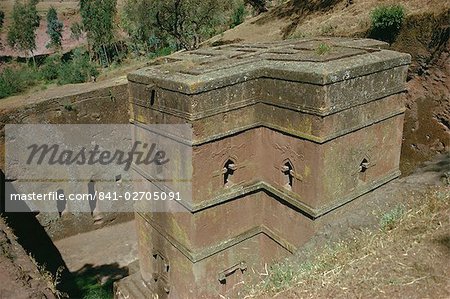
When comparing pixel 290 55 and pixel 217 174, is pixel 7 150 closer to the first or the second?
pixel 217 174

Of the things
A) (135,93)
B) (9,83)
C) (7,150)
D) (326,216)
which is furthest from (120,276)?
(9,83)

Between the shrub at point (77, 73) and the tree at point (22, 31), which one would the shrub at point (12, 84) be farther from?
the tree at point (22, 31)

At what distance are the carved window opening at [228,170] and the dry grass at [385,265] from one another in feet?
8.31

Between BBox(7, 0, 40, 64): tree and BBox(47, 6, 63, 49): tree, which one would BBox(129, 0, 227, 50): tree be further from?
BBox(47, 6, 63, 49): tree

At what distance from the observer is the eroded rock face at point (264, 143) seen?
276 inches

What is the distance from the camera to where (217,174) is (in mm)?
7574

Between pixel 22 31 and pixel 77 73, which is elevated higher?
pixel 22 31

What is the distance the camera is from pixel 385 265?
14.6 feet

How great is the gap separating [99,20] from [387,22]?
24890mm

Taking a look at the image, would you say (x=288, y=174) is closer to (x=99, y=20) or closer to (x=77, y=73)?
(x=77, y=73)

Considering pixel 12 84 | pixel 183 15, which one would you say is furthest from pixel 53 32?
pixel 183 15

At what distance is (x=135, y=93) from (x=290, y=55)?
308 centimetres

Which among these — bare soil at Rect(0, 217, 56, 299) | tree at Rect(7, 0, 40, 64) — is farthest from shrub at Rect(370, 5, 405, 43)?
tree at Rect(7, 0, 40, 64)

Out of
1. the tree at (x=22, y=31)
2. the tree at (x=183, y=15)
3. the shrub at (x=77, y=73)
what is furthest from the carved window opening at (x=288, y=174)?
the tree at (x=22, y=31)
